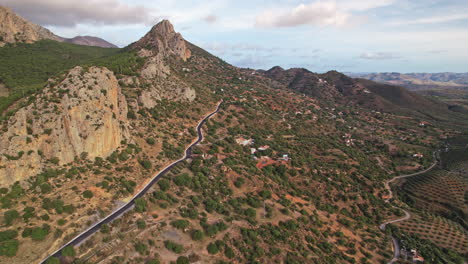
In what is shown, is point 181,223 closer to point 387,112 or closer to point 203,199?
point 203,199

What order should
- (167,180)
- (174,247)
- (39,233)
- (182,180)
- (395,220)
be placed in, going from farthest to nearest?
(395,220), (182,180), (167,180), (174,247), (39,233)

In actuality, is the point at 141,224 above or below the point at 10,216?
below

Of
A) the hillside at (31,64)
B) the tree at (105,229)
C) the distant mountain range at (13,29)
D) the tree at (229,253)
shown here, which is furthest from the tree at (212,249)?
the distant mountain range at (13,29)

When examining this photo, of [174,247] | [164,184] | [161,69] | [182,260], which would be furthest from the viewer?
[161,69]

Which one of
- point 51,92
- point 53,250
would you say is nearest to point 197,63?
point 51,92

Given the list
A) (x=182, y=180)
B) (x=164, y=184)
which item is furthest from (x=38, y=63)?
(x=182, y=180)

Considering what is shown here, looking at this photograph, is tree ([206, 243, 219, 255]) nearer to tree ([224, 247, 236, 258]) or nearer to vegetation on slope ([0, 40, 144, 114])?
tree ([224, 247, 236, 258])

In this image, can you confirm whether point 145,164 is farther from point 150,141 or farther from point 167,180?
point 150,141

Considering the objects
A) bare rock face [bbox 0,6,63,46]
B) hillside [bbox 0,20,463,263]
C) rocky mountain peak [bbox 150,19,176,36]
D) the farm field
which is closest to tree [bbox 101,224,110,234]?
hillside [bbox 0,20,463,263]
